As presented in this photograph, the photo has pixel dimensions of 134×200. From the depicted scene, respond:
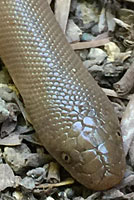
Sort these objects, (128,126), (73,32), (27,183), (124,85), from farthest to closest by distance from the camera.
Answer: (73,32) → (124,85) → (128,126) → (27,183)

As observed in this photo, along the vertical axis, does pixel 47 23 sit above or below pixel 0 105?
above

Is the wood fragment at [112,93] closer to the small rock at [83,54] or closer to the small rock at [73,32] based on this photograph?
the small rock at [83,54]

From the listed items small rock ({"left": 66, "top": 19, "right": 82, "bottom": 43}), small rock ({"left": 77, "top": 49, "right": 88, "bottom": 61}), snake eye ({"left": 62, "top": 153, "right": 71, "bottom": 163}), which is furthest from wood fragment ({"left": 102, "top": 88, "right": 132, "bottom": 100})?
snake eye ({"left": 62, "top": 153, "right": 71, "bottom": 163})

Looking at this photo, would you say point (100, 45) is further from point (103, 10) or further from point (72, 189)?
point (72, 189)

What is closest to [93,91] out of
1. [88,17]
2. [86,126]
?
[86,126]

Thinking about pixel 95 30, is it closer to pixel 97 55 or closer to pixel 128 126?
pixel 97 55

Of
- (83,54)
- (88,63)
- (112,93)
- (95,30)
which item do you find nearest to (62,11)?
(95,30)
